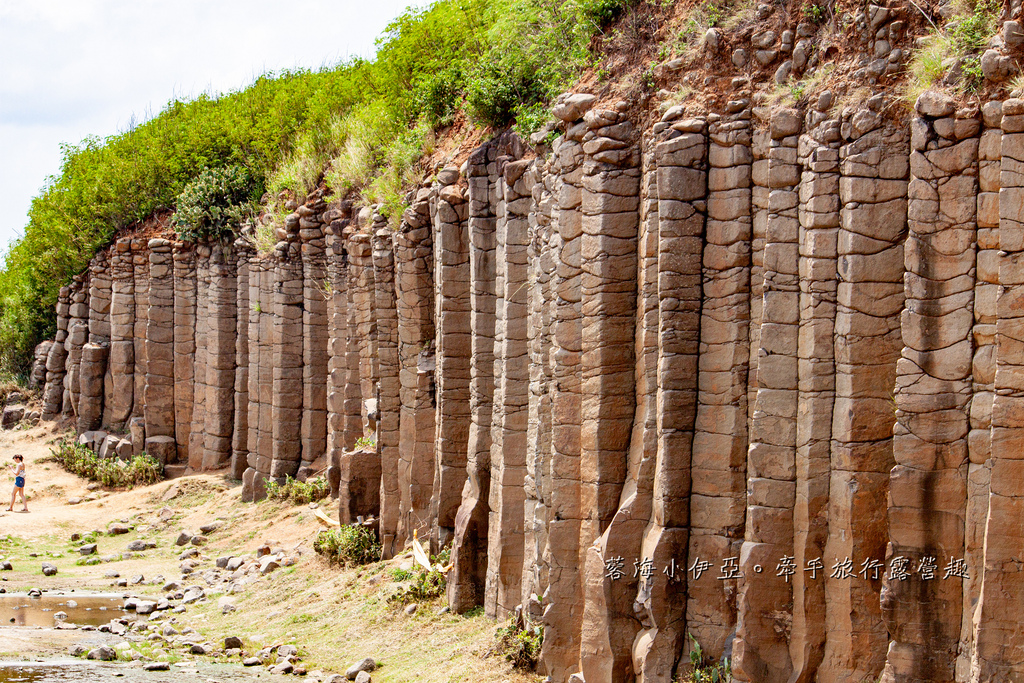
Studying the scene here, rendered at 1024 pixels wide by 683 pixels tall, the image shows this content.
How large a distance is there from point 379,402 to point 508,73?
224 inches

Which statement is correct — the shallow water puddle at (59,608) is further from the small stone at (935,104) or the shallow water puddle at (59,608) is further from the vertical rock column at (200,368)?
the small stone at (935,104)

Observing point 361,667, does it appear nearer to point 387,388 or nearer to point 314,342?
point 387,388

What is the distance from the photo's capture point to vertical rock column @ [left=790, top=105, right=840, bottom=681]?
30.7 ft

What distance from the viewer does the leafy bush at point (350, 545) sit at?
59.5 ft

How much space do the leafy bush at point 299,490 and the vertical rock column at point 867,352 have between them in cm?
1383

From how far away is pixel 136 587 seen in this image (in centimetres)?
2028

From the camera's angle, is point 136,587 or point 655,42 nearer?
point 655,42

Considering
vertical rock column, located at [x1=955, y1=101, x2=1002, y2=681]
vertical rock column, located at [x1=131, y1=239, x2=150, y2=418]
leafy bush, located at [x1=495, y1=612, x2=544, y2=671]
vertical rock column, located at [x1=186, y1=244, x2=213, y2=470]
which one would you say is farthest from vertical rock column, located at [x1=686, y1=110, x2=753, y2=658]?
vertical rock column, located at [x1=131, y1=239, x2=150, y2=418]

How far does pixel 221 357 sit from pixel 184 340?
2029mm

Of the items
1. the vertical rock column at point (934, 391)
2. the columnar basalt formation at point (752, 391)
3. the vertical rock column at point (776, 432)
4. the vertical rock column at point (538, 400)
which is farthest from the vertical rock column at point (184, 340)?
the vertical rock column at point (934, 391)

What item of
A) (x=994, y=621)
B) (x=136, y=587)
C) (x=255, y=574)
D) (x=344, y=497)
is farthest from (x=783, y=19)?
(x=136, y=587)

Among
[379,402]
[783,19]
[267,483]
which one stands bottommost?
[267,483]

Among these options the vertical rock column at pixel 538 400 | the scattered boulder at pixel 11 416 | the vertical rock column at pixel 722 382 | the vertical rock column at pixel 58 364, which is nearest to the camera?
the vertical rock column at pixel 722 382

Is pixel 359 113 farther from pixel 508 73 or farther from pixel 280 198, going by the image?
pixel 508 73
